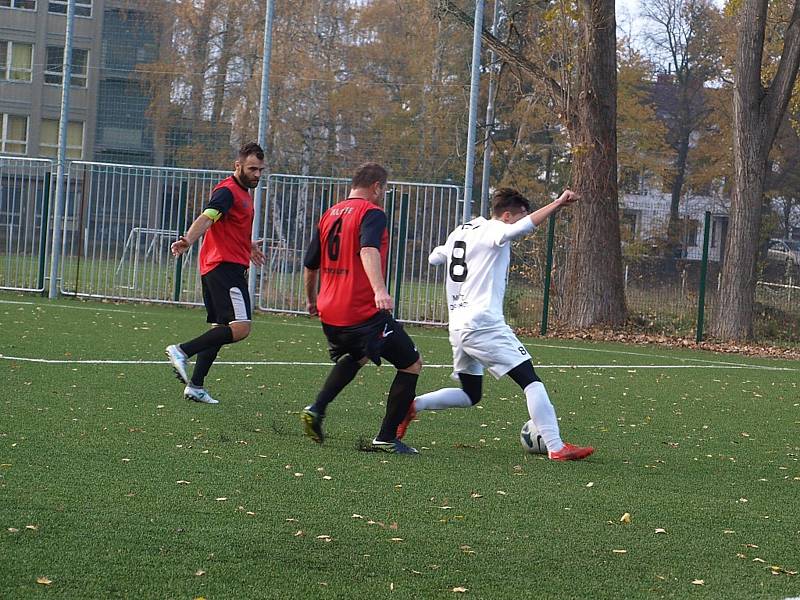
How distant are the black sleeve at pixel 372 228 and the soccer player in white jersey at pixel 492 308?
20.1 inches

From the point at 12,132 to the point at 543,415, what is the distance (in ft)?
141

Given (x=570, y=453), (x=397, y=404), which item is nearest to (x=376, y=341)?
(x=397, y=404)

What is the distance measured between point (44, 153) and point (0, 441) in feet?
135

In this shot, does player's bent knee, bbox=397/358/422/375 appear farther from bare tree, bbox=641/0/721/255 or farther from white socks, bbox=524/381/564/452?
bare tree, bbox=641/0/721/255

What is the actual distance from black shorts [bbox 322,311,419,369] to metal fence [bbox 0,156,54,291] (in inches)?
613

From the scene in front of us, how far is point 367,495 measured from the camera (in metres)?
6.25

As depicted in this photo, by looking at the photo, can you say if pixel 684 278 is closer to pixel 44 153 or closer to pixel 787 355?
pixel 787 355

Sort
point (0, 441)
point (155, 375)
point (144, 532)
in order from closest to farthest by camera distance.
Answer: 1. point (144, 532)
2. point (0, 441)
3. point (155, 375)

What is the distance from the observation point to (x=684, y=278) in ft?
68.8

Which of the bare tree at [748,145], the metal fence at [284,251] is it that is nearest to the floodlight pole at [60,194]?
the metal fence at [284,251]

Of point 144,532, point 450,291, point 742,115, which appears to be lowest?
point 144,532

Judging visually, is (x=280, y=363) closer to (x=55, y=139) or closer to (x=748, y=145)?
(x=748, y=145)

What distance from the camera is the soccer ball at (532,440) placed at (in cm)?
786

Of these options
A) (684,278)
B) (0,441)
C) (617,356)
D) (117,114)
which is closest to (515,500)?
(0,441)
